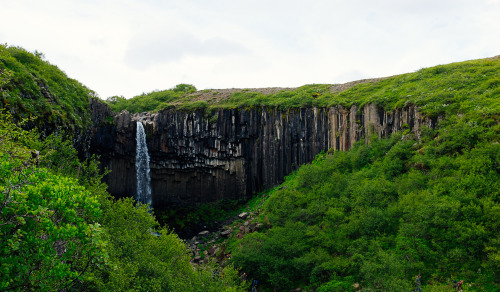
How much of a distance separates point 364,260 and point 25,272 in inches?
699

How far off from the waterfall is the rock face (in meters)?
0.65

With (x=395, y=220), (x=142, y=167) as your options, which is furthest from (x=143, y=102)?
(x=395, y=220)

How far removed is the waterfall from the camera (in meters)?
45.9

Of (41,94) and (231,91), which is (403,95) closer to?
(231,91)

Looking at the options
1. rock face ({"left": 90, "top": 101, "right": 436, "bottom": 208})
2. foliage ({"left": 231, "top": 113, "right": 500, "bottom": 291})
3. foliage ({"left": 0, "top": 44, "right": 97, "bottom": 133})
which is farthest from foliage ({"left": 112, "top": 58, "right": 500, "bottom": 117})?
foliage ({"left": 0, "top": 44, "right": 97, "bottom": 133})

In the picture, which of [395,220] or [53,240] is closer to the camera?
[53,240]

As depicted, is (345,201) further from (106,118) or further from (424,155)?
(106,118)

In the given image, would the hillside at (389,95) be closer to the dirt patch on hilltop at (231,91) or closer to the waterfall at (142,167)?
the dirt patch on hilltop at (231,91)

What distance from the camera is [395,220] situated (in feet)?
76.6

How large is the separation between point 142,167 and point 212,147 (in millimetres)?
9849

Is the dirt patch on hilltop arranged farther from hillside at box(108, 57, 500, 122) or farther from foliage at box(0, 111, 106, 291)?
foliage at box(0, 111, 106, 291)

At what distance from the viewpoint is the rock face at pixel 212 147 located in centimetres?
4188

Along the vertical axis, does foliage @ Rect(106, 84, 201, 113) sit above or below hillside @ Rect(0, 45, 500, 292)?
above

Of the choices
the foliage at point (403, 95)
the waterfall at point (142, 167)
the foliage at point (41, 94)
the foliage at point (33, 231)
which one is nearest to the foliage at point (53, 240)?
the foliage at point (33, 231)
